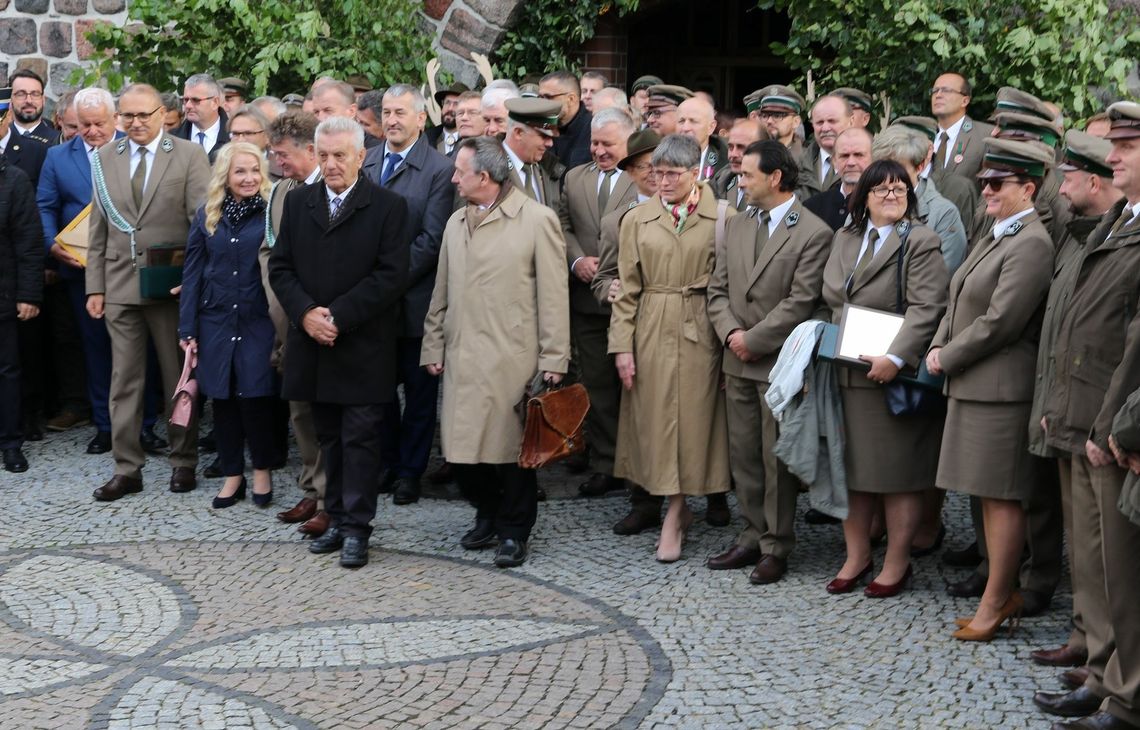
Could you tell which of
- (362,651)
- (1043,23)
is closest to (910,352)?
(362,651)

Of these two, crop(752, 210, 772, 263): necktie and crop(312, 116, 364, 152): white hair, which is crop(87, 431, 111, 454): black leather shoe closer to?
crop(312, 116, 364, 152): white hair

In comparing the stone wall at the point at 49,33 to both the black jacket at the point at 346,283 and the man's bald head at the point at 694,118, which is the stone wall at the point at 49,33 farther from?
the black jacket at the point at 346,283

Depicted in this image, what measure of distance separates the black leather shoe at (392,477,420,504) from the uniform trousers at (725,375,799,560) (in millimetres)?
1984

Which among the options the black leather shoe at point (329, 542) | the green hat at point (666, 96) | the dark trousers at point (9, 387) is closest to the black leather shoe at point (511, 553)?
the black leather shoe at point (329, 542)

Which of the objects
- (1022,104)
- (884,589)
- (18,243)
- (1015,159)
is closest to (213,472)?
(18,243)

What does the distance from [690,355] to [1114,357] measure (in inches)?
93.0

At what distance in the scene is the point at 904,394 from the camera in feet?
22.1

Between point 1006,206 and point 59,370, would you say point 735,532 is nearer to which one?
point 1006,206

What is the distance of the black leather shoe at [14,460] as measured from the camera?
9.35 metres

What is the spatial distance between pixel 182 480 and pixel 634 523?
8.59 feet

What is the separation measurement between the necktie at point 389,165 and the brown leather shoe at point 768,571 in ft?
10.0

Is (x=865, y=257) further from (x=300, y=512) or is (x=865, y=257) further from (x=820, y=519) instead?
(x=300, y=512)

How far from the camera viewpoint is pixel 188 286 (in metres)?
8.39

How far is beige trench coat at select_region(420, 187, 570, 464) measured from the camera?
24.3 feet
